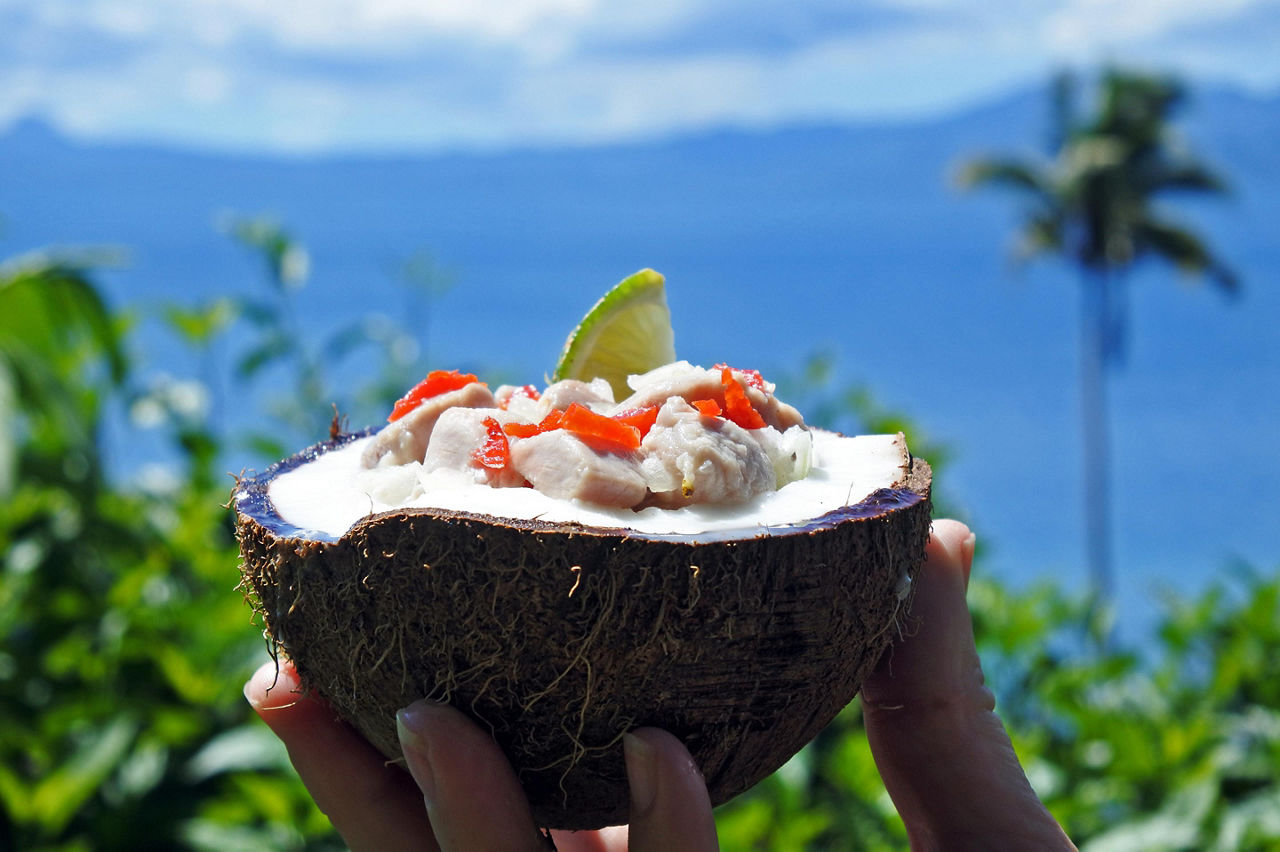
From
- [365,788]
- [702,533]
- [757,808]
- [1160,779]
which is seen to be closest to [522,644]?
[702,533]

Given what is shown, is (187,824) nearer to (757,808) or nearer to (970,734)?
(757,808)

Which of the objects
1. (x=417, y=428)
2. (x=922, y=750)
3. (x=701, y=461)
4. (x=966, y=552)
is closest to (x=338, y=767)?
(x=417, y=428)

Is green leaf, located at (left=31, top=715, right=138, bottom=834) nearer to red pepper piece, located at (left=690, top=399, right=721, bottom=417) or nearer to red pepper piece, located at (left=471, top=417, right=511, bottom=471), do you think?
red pepper piece, located at (left=471, top=417, right=511, bottom=471)

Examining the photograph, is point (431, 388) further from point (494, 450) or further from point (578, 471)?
point (578, 471)

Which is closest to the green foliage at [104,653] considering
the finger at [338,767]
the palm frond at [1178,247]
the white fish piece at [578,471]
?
the finger at [338,767]

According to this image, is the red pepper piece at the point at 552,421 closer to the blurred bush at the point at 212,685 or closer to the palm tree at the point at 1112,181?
the blurred bush at the point at 212,685
